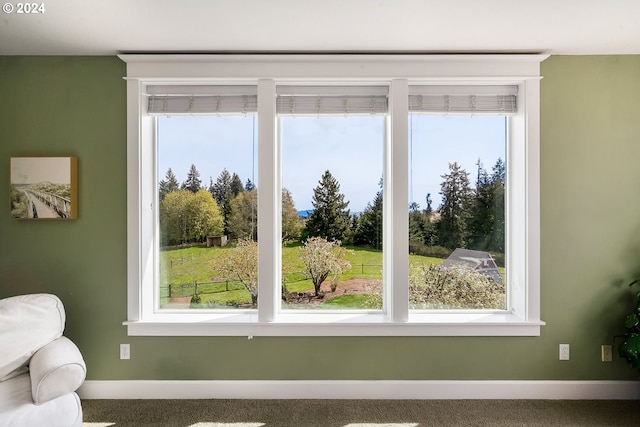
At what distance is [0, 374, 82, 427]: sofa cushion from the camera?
1.78 m

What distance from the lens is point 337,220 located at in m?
2.73

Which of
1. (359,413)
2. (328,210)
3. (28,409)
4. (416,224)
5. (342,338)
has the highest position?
(328,210)

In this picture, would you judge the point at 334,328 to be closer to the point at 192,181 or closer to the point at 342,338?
the point at 342,338

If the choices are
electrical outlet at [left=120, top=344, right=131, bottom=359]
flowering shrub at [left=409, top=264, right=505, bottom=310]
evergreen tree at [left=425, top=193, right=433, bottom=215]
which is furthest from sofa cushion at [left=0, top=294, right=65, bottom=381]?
evergreen tree at [left=425, top=193, right=433, bottom=215]

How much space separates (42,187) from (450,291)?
2935mm

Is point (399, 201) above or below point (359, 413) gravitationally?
above

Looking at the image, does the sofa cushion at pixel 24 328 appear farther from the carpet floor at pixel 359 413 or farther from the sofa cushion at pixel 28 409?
the carpet floor at pixel 359 413

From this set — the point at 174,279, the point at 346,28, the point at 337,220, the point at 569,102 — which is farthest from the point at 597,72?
the point at 174,279

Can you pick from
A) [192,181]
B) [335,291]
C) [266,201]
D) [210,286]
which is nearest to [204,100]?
[192,181]

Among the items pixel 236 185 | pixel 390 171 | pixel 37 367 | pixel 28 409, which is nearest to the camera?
pixel 28 409

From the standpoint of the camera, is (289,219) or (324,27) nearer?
(324,27)

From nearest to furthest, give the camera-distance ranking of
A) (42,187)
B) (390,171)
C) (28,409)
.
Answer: (28,409) < (42,187) < (390,171)

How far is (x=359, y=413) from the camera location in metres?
2.38

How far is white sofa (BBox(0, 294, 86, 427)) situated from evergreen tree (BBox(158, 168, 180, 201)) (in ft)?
3.10
